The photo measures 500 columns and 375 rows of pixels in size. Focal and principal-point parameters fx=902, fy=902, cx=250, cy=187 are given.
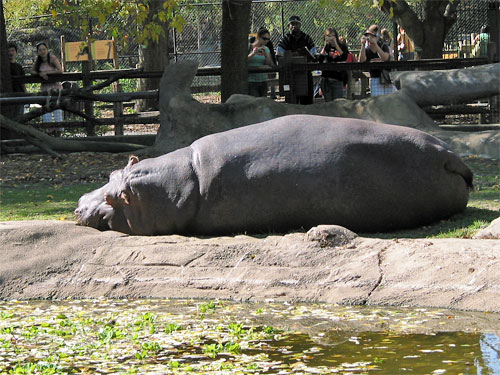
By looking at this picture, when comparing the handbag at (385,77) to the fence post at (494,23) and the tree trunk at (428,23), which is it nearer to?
the fence post at (494,23)

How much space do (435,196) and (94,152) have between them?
696cm

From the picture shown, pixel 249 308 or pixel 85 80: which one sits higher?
pixel 85 80

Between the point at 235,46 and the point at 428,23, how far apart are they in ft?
14.9

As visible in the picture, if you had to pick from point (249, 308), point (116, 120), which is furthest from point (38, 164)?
point (249, 308)

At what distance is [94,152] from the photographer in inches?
513

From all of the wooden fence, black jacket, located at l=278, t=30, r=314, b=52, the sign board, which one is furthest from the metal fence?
the wooden fence

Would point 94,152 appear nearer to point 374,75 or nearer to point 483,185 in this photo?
point 374,75

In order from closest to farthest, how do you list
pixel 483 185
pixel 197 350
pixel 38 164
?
1. pixel 197 350
2. pixel 483 185
3. pixel 38 164

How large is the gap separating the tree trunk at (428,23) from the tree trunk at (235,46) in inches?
147

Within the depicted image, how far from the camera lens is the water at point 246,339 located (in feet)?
15.1

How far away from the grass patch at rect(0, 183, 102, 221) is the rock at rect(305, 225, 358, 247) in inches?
112

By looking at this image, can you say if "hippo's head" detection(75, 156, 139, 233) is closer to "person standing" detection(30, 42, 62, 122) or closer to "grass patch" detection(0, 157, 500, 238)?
"grass patch" detection(0, 157, 500, 238)

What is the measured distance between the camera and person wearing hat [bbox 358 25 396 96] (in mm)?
14414

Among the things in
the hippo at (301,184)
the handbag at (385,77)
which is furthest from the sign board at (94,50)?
the hippo at (301,184)
